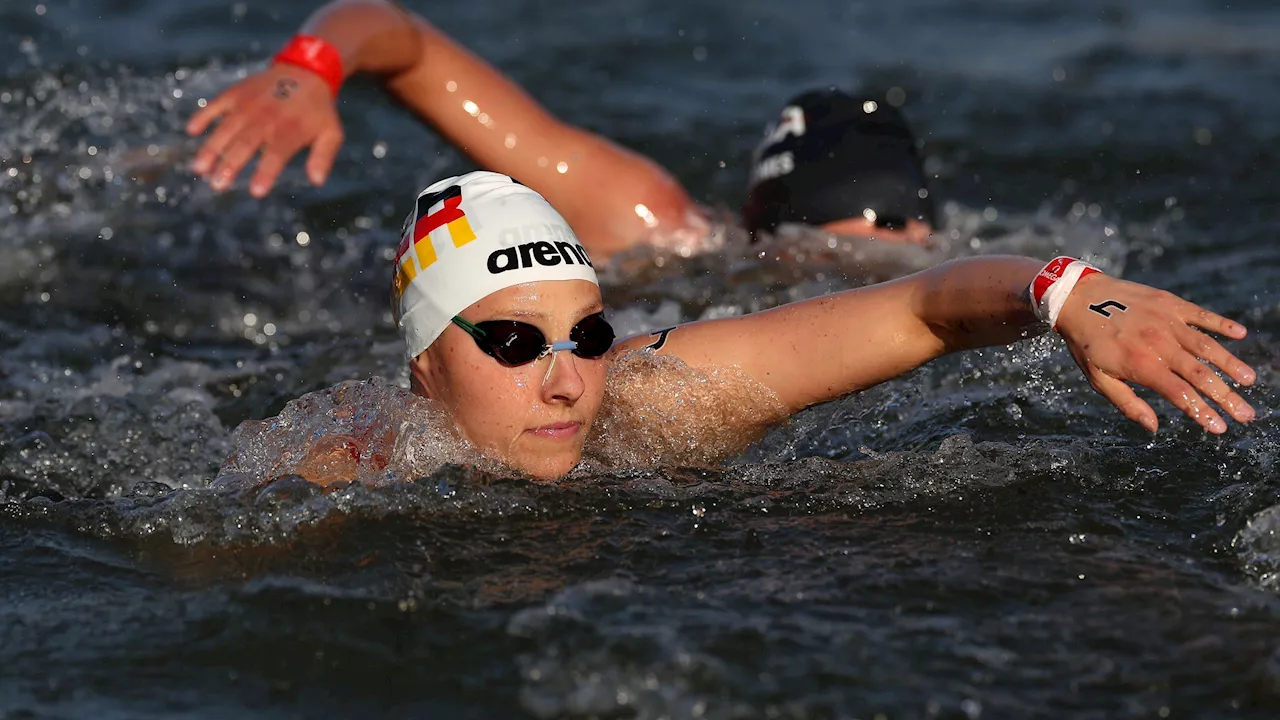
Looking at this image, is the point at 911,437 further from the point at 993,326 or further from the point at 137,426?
the point at 137,426

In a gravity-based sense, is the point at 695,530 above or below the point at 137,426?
below

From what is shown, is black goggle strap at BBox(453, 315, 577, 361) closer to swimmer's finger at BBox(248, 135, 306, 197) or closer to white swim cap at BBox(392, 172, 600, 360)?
white swim cap at BBox(392, 172, 600, 360)

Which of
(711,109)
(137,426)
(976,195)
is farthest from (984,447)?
(711,109)

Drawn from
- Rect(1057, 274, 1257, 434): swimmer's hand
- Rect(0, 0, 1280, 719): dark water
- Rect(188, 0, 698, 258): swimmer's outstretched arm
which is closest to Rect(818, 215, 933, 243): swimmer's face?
Rect(0, 0, 1280, 719): dark water

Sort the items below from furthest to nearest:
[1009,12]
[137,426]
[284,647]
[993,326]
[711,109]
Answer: [1009,12] < [711,109] < [137,426] < [993,326] < [284,647]

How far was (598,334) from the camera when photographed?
396 cm

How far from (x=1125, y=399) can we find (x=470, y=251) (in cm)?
176

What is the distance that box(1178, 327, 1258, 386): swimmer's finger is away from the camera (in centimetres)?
319

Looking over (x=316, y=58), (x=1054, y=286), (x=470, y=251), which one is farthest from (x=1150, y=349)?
(x=316, y=58)

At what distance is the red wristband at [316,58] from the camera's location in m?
5.08

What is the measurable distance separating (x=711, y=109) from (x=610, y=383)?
4928 mm

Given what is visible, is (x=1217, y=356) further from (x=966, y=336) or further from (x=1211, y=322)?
(x=966, y=336)

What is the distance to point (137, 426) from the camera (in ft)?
17.5

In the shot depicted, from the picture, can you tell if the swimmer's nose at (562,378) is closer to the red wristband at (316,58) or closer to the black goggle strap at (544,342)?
the black goggle strap at (544,342)
